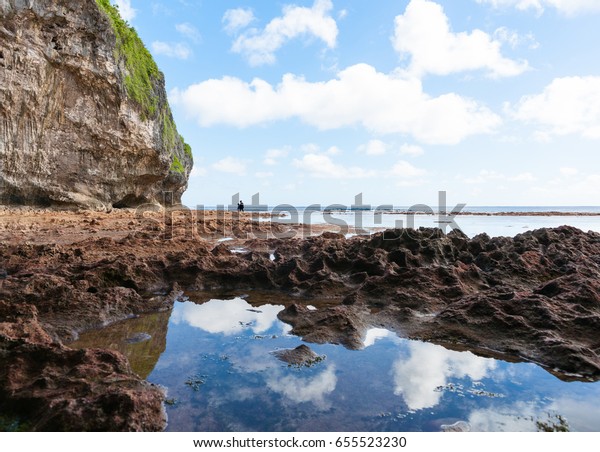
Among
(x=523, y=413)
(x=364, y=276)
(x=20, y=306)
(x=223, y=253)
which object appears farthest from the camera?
(x=223, y=253)

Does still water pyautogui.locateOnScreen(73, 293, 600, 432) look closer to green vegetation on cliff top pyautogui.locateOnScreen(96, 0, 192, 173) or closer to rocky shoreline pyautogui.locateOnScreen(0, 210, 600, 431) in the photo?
rocky shoreline pyautogui.locateOnScreen(0, 210, 600, 431)

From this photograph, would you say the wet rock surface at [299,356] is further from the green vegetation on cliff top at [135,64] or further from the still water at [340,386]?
the green vegetation on cliff top at [135,64]

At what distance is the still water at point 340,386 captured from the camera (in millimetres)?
2736

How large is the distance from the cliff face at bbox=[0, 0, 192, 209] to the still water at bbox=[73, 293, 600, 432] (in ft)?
48.3

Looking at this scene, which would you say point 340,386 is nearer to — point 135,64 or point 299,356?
point 299,356

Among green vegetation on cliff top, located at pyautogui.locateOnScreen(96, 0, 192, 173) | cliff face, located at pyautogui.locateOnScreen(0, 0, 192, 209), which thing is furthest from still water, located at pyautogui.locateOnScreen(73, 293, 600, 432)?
green vegetation on cliff top, located at pyautogui.locateOnScreen(96, 0, 192, 173)

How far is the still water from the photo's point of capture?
2736mm

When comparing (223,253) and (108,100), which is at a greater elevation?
(108,100)

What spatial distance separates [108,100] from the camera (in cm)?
1881

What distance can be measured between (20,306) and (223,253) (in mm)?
5068

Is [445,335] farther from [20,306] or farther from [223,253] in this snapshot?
[223,253]

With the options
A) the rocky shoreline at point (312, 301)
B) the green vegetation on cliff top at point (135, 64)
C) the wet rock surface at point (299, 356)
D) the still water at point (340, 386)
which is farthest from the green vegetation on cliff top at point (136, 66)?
the wet rock surface at point (299, 356)

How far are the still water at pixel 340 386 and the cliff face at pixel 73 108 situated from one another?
14.7 meters
